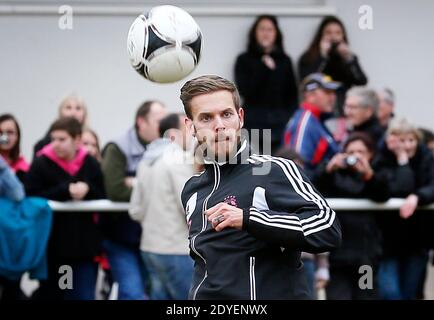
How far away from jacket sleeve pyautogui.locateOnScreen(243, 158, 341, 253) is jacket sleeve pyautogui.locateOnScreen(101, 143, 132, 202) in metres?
3.68

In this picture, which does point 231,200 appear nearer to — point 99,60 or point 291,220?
point 291,220

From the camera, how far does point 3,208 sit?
8.56 metres

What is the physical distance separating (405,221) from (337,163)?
817mm

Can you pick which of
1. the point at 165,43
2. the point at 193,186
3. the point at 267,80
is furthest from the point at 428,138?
the point at 193,186

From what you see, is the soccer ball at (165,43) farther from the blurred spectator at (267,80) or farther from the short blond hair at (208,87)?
the blurred spectator at (267,80)

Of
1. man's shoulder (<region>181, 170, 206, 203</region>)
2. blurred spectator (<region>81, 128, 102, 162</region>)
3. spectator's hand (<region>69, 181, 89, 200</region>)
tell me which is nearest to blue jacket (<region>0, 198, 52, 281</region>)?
spectator's hand (<region>69, 181, 89, 200</region>)

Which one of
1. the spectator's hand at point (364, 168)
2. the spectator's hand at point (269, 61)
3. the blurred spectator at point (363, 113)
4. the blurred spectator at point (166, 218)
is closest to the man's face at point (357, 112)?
the blurred spectator at point (363, 113)

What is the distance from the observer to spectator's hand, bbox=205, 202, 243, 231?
507 cm

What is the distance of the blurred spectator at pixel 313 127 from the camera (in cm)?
945

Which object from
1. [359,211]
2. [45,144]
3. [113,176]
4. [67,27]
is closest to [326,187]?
[359,211]

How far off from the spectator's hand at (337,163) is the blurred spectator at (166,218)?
3.74 feet

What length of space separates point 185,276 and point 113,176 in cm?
106
